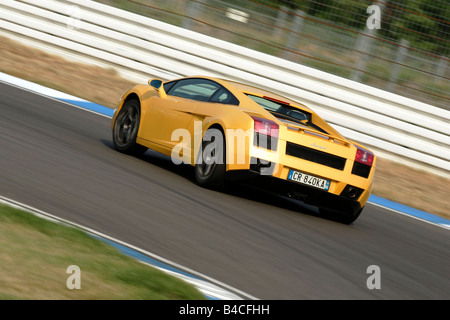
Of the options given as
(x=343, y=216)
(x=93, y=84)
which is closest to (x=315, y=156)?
(x=343, y=216)

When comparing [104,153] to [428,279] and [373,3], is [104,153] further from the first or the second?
[373,3]

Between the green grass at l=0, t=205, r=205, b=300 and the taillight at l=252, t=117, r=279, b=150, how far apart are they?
2.63 m

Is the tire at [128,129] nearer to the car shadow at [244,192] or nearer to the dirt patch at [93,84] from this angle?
the car shadow at [244,192]

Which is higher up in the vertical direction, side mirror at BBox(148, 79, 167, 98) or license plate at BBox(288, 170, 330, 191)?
side mirror at BBox(148, 79, 167, 98)

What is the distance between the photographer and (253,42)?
599 inches

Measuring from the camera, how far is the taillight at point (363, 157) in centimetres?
791

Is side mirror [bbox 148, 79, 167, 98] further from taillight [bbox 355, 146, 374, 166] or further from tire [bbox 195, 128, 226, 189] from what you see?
taillight [bbox 355, 146, 374, 166]

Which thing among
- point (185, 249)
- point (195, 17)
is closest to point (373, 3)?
point (195, 17)

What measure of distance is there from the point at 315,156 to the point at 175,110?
183cm

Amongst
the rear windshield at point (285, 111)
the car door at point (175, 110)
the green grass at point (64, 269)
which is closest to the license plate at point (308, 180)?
the rear windshield at point (285, 111)

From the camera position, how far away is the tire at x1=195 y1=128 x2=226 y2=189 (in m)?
7.70

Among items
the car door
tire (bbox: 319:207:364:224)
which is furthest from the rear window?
tire (bbox: 319:207:364:224)

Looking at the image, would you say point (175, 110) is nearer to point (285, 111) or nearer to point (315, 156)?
point (285, 111)
